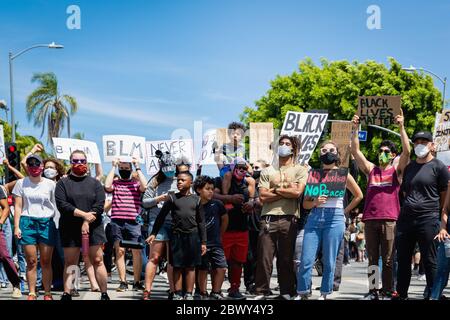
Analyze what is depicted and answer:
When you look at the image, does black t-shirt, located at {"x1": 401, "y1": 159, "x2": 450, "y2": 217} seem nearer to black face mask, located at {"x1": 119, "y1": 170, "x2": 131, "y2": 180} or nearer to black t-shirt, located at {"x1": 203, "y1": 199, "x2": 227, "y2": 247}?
black t-shirt, located at {"x1": 203, "y1": 199, "x2": 227, "y2": 247}

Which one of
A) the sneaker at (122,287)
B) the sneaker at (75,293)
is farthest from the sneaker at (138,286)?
the sneaker at (75,293)

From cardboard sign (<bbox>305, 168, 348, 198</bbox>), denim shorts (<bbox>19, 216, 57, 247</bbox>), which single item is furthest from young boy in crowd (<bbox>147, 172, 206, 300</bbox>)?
denim shorts (<bbox>19, 216, 57, 247</bbox>)

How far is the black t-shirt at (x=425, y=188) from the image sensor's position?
9.23 m

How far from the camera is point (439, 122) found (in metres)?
12.6

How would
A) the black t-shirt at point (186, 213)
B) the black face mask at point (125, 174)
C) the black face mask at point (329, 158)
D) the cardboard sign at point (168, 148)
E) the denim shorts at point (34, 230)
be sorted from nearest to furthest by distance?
the black face mask at point (329, 158)
the black t-shirt at point (186, 213)
the denim shorts at point (34, 230)
the black face mask at point (125, 174)
the cardboard sign at point (168, 148)

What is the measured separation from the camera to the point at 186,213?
9688 millimetres

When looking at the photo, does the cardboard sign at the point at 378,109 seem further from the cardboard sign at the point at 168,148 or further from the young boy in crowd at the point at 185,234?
the cardboard sign at the point at 168,148

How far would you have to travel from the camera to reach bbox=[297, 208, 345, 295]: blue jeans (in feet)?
30.8

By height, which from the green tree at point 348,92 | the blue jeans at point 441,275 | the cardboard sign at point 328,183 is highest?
the green tree at point 348,92

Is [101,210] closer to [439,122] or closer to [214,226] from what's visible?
[214,226]

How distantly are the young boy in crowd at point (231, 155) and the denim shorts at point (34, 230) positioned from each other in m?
2.29

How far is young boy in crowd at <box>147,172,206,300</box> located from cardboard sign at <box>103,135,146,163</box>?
256 cm

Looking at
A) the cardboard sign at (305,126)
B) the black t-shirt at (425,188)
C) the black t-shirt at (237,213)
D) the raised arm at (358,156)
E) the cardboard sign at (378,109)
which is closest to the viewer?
the black t-shirt at (425,188)

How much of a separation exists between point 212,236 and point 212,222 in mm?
172
